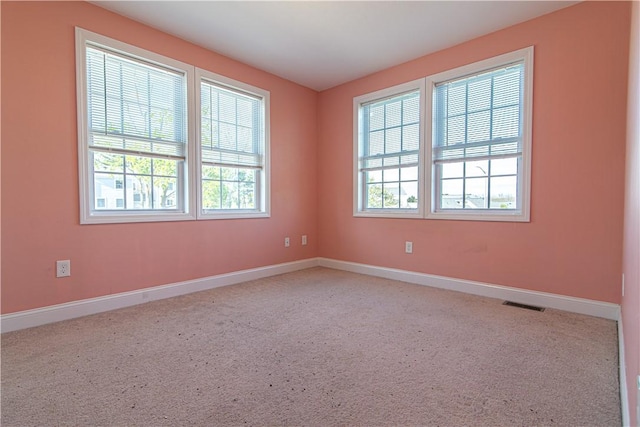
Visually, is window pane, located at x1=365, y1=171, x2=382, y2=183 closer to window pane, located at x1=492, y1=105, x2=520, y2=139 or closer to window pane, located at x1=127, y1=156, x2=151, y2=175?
window pane, located at x1=492, y1=105, x2=520, y2=139

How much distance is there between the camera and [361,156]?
4176 millimetres

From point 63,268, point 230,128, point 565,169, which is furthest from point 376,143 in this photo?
point 63,268

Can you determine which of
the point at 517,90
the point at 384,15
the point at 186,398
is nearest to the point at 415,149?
the point at 517,90

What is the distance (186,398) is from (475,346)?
5.70ft

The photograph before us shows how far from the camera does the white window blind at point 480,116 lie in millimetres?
2949

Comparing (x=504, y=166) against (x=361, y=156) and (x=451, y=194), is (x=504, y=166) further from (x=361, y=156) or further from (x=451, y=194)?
(x=361, y=156)

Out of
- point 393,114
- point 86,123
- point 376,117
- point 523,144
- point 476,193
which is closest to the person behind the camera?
point 86,123

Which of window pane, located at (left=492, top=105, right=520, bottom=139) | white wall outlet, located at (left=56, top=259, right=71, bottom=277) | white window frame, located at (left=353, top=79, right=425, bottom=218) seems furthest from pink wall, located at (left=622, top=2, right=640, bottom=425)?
white wall outlet, located at (left=56, top=259, right=71, bottom=277)

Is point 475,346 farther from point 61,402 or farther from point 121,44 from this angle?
point 121,44

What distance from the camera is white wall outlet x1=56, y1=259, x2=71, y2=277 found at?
2.44m

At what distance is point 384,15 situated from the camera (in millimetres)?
2738

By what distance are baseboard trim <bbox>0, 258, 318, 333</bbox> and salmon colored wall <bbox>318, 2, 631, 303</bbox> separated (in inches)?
89.3

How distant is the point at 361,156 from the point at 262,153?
1.33m

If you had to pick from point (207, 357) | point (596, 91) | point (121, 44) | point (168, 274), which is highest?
point (121, 44)
